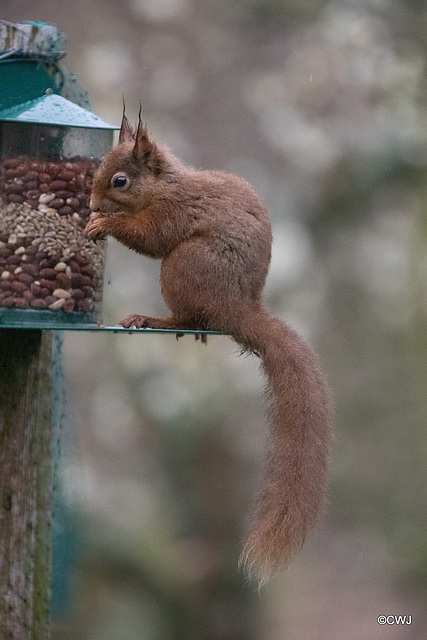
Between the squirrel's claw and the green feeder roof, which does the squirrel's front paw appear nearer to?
the squirrel's claw

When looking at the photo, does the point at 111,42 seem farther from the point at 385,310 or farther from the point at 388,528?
the point at 388,528

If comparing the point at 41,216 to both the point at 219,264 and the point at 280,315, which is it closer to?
the point at 219,264

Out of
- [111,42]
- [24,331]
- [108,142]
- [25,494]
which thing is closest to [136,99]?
[111,42]

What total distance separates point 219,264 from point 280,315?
2063mm

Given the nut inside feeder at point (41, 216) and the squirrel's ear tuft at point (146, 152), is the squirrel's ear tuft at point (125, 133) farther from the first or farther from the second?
the nut inside feeder at point (41, 216)

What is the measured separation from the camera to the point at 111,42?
209 inches

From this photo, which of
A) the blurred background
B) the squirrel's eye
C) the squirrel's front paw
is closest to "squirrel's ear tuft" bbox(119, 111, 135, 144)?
the squirrel's eye

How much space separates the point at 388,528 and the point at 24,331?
3336mm

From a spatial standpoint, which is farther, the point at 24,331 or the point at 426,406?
the point at 426,406

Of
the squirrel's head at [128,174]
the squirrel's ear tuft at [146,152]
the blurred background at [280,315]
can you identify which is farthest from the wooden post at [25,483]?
the blurred background at [280,315]

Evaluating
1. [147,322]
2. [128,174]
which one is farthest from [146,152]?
[147,322]

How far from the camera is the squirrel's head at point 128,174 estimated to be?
2.83 m

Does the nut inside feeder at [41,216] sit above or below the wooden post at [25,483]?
above

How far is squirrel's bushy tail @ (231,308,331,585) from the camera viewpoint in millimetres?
2555
